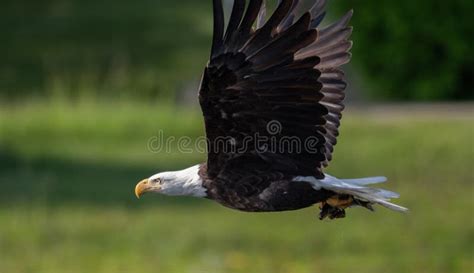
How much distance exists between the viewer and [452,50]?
16.4 meters

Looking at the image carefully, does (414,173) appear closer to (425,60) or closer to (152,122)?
(152,122)

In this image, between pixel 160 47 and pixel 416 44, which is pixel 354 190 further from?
pixel 160 47

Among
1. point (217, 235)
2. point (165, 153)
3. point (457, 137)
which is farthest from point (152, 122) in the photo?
point (217, 235)

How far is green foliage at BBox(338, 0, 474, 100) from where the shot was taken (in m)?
16.4

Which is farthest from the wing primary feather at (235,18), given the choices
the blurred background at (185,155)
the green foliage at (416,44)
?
the green foliage at (416,44)

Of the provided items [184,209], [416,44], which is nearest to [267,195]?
[184,209]

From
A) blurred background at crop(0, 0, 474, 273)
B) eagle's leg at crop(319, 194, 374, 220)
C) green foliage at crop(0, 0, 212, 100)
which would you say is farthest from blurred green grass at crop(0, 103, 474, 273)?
green foliage at crop(0, 0, 212, 100)

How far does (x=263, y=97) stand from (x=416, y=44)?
11.5m

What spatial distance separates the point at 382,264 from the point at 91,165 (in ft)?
14.2

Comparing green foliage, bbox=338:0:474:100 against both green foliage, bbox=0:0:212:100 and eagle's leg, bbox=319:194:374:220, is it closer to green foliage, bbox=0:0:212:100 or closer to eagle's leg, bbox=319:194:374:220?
green foliage, bbox=0:0:212:100

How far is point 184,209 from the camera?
10258mm

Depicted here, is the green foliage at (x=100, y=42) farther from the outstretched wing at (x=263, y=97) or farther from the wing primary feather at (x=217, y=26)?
the wing primary feather at (x=217, y=26)

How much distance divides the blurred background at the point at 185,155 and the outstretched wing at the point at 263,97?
2.01 m

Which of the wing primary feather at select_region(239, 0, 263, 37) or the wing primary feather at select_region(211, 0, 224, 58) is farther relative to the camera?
the wing primary feather at select_region(239, 0, 263, 37)
